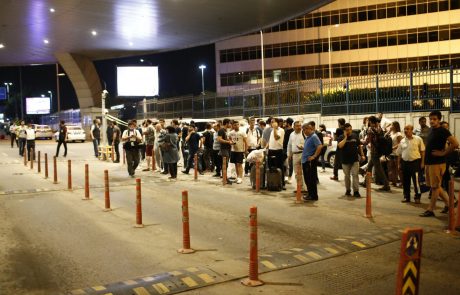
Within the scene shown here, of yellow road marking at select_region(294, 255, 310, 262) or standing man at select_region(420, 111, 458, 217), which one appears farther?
standing man at select_region(420, 111, 458, 217)

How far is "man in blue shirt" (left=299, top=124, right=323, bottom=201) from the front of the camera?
1256 cm

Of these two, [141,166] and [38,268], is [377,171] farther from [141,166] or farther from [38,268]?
[141,166]

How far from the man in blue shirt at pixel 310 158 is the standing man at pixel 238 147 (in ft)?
11.8

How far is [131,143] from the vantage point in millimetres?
18094

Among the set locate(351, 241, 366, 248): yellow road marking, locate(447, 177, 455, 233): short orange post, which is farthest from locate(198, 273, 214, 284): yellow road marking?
locate(447, 177, 455, 233): short orange post

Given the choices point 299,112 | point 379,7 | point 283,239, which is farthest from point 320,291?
point 379,7

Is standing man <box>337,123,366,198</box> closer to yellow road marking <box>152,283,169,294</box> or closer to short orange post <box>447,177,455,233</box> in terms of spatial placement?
short orange post <box>447,177,455,233</box>

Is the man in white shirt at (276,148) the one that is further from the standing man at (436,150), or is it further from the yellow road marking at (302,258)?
the yellow road marking at (302,258)

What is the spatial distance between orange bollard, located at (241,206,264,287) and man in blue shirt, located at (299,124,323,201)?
21.1ft

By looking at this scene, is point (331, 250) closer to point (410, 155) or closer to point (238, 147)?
point (410, 155)

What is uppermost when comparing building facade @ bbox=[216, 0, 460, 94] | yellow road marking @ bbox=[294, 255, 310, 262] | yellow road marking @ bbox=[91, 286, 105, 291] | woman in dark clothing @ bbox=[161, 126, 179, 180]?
building facade @ bbox=[216, 0, 460, 94]

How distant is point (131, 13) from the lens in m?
30.9

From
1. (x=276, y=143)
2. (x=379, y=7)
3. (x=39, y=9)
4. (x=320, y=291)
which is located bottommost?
(x=320, y=291)

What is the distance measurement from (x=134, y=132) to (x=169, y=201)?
18.3ft
